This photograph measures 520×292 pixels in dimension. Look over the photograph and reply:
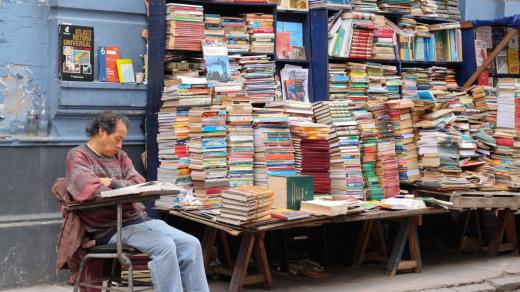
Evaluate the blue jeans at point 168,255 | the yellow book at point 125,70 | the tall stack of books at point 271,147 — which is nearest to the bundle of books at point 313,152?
the tall stack of books at point 271,147

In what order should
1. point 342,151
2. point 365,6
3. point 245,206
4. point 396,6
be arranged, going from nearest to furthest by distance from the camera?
point 245,206, point 342,151, point 365,6, point 396,6

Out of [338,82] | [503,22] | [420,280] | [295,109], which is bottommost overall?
[420,280]

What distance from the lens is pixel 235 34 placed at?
8203 mm

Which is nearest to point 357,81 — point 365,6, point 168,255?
point 365,6

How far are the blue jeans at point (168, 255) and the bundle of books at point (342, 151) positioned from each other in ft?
8.40

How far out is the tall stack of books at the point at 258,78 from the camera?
8.17 m

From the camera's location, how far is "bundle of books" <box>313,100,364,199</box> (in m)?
8.02

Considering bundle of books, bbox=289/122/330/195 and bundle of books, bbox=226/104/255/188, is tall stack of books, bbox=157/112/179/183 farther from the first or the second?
bundle of books, bbox=289/122/330/195

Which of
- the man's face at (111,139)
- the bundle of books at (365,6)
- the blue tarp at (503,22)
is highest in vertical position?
the bundle of books at (365,6)

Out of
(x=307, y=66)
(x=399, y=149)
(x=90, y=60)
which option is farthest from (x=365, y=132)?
(x=90, y=60)

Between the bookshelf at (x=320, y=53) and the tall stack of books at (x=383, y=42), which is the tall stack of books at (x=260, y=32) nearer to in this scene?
the bookshelf at (x=320, y=53)

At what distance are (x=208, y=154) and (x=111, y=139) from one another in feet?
5.25

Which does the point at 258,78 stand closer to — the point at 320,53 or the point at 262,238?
the point at 320,53

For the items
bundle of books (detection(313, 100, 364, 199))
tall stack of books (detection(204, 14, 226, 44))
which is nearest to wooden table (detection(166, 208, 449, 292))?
bundle of books (detection(313, 100, 364, 199))
